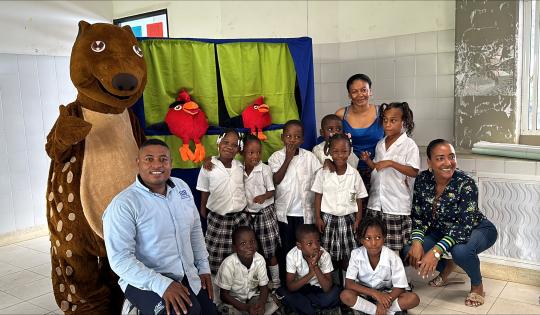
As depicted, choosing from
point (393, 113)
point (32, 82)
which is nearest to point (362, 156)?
point (393, 113)

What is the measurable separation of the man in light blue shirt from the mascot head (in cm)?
39

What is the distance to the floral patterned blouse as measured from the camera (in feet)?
8.80

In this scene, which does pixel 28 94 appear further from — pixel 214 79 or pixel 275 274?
pixel 275 274

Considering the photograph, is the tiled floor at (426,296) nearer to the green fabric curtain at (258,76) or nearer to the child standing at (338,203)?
the child standing at (338,203)

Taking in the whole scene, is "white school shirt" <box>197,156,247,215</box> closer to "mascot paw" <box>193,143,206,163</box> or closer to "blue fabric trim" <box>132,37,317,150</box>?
"mascot paw" <box>193,143,206,163</box>

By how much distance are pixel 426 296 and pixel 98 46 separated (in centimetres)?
234

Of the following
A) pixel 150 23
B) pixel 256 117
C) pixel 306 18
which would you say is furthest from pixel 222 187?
pixel 150 23

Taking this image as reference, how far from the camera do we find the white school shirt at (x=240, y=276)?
2514mm

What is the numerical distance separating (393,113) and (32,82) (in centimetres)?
330

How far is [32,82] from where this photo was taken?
420cm

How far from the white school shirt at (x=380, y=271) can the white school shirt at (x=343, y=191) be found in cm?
26

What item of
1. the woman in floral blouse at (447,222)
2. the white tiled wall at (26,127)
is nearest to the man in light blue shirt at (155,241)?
the woman in floral blouse at (447,222)

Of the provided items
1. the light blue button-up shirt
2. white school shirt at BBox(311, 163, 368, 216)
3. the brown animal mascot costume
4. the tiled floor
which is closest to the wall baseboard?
the tiled floor

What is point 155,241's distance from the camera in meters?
1.87
